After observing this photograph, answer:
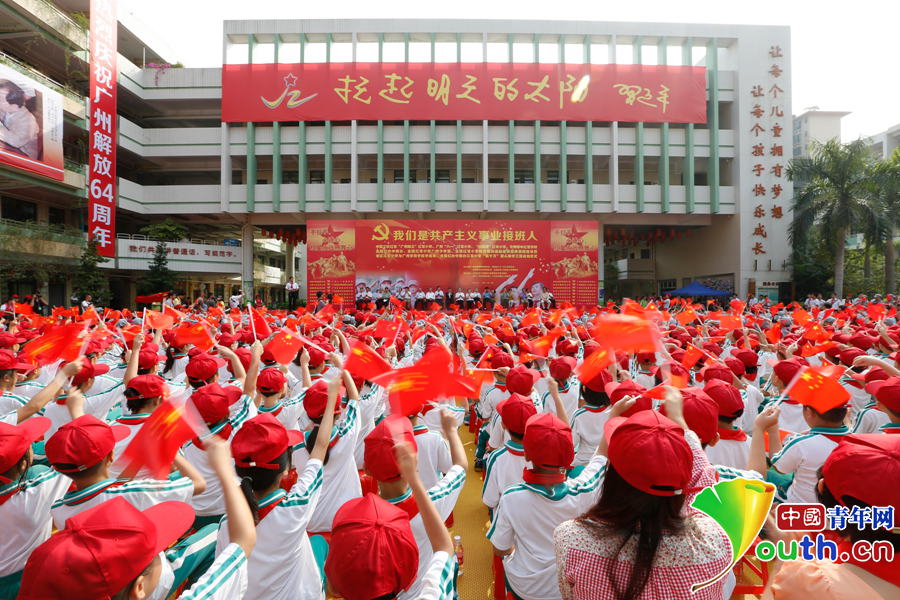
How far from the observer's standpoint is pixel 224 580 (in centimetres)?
137

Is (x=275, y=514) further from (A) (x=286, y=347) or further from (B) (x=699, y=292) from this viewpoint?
(B) (x=699, y=292)

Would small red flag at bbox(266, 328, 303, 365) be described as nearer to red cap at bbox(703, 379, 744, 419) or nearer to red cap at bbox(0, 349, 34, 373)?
red cap at bbox(0, 349, 34, 373)

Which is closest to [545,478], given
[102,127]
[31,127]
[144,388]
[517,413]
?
[517,413]

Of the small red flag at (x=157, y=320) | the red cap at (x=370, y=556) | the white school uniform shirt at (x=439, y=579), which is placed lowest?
the white school uniform shirt at (x=439, y=579)

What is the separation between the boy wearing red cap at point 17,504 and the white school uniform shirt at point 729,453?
3.24 m

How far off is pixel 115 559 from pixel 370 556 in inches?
22.6

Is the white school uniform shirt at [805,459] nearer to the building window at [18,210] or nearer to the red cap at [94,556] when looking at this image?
the red cap at [94,556]

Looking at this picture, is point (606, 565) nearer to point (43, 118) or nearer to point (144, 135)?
point (43, 118)

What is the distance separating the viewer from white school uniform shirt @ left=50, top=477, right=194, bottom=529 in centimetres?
190

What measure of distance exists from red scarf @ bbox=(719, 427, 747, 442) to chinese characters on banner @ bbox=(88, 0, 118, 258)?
23.0 meters

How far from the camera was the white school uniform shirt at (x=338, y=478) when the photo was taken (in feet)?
8.32

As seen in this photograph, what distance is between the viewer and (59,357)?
13.7ft

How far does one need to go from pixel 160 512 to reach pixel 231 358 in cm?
279

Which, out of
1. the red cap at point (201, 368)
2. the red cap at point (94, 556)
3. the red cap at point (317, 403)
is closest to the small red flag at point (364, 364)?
the red cap at point (317, 403)
